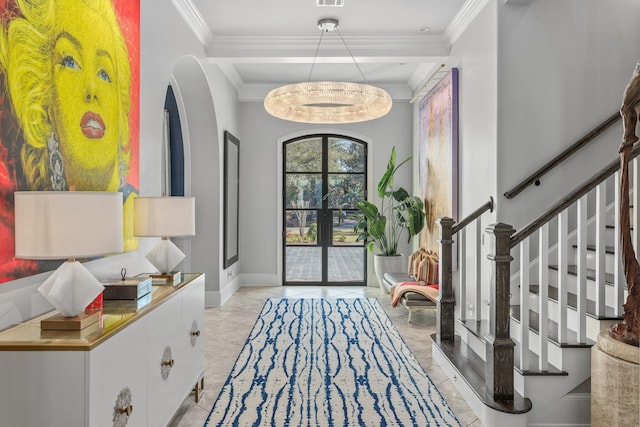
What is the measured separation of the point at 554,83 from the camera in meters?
3.58

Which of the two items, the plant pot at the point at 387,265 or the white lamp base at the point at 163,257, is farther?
the plant pot at the point at 387,265

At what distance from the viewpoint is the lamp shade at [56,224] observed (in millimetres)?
1465

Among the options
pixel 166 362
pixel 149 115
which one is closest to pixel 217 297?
pixel 149 115

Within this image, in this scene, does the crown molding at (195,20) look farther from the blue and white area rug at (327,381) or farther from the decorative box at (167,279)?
the blue and white area rug at (327,381)

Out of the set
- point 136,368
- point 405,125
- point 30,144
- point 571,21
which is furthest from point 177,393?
point 405,125

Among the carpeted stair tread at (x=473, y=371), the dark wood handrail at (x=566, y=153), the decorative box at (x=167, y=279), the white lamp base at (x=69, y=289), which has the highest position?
the dark wood handrail at (x=566, y=153)

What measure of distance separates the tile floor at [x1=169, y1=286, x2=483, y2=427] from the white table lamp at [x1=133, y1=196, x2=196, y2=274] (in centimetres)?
85

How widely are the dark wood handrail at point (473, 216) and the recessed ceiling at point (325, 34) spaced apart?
5.93ft

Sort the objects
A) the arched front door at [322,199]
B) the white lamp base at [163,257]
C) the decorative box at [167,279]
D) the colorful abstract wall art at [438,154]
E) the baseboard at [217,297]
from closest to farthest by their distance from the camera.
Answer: the decorative box at [167,279] → the white lamp base at [163,257] → the colorful abstract wall art at [438,154] → the baseboard at [217,297] → the arched front door at [322,199]

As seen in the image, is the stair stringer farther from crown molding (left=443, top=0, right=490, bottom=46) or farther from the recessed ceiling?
the recessed ceiling

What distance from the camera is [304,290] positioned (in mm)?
6672

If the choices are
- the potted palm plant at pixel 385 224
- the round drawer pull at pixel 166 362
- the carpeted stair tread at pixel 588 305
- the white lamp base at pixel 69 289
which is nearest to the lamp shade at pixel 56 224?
the white lamp base at pixel 69 289

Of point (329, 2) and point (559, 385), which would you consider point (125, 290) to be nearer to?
point (559, 385)

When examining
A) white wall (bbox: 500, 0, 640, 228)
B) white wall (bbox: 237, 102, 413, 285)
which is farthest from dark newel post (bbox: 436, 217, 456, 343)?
white wall (bbox: 237, 102, 413, 285)
